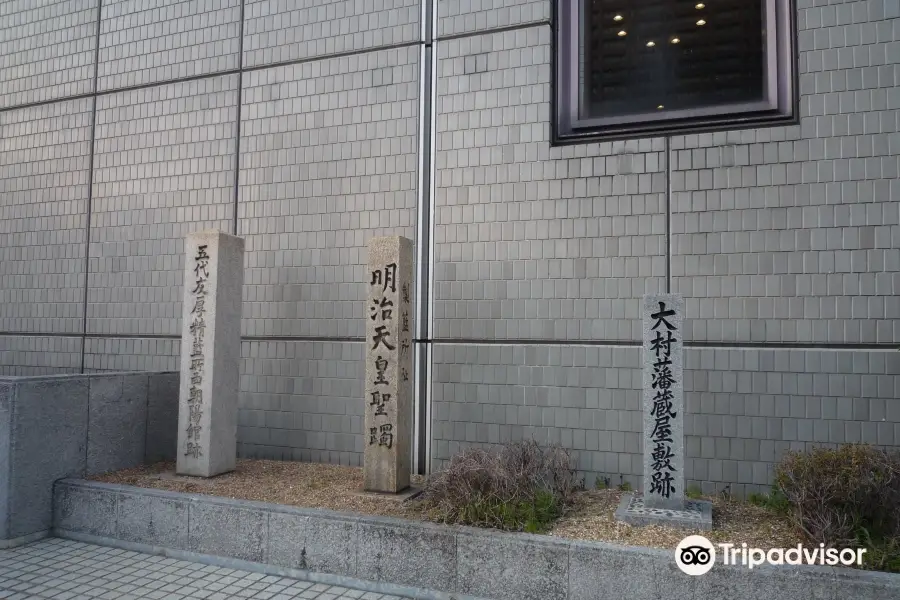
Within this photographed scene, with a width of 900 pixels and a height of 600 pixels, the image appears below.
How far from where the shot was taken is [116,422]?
24.8ft

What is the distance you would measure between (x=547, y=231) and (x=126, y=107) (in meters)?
6.27

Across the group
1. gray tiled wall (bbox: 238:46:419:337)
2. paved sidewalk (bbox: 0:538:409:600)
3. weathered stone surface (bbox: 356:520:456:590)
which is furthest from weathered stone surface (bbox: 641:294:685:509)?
gray tiled wall (bbox: 238:46:419:337)

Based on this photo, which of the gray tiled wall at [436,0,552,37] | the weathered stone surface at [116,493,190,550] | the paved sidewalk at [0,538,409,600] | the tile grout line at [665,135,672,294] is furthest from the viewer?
the gray tiled wall at [436,0,552,37]

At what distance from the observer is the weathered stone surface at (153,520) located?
6180mm

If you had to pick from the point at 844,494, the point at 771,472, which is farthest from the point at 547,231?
the point at 844,494

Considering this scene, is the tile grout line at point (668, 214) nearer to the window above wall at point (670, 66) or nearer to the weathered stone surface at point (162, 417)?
the window above wall at point (670, 66)

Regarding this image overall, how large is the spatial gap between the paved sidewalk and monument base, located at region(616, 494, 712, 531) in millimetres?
2063

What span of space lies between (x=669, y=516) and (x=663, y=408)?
0.85 metres

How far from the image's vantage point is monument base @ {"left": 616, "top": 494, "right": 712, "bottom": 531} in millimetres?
5328

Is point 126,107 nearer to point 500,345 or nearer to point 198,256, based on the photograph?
point 198,256

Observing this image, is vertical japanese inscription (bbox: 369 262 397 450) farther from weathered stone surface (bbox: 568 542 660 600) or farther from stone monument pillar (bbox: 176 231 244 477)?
weathered stone surface (bbox: 568 542 660 600)

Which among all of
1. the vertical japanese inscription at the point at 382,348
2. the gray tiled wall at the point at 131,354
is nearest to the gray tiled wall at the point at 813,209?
the vertical japanese inscription at the point at 382,348

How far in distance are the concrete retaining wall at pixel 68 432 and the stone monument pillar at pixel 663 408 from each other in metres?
5.35

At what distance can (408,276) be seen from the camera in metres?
6.72
